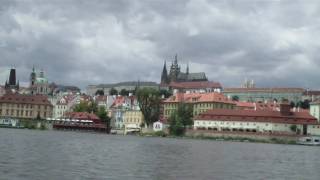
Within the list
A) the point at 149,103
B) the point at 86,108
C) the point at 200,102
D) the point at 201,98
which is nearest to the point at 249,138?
the point at 149,103

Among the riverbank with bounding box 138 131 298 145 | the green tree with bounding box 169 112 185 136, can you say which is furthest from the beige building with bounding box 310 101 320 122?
the green tree with bounding box 169 112 185 136

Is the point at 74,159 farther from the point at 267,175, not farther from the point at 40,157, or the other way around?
the point at 267,175

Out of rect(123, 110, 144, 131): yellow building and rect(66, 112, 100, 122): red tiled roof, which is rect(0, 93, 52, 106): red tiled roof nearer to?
rect(123, 110, 144, 131): yellow building

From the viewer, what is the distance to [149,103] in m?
141

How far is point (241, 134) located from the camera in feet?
415

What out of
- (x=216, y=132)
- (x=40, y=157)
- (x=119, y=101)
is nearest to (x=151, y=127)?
(x=216, y=132)

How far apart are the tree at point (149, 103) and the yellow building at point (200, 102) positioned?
52.9ft

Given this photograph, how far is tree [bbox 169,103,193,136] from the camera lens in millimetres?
132000

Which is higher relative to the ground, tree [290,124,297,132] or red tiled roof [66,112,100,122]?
red tiled roof [66,112,100,122]

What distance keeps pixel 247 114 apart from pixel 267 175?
98813 mm

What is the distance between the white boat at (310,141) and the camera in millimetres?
122037

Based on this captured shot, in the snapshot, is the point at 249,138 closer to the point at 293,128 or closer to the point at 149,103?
the point at 293,128

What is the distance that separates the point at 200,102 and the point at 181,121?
33.8m

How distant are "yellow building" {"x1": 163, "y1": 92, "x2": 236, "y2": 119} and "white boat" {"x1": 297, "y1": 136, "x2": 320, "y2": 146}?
40.2 metres
